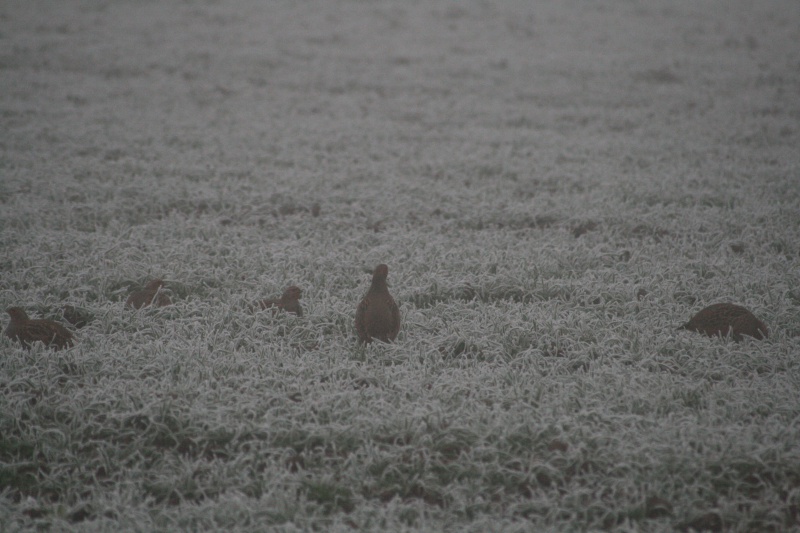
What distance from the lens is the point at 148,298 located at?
12.2ft

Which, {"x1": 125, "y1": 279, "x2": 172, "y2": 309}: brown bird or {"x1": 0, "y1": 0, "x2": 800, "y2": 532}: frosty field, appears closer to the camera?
{"x1": 0, "y1": 0, "x2": 800, "y2": 532}: frosty field

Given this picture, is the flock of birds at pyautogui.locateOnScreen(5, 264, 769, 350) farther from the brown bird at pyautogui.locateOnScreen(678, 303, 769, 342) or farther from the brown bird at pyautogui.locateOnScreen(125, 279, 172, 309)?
the brown bird at pyautogui.locateOnScreen(125, 279, 172, 309)

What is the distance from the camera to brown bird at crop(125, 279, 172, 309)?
370 cm

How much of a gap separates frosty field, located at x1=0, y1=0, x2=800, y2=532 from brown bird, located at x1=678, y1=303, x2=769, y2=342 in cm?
10

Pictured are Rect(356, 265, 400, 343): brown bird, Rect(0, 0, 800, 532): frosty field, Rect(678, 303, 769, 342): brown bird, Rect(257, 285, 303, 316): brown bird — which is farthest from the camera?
Rect(257, 285, 303, 316): brown bird

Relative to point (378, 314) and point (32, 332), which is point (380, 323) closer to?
point (378, 314)

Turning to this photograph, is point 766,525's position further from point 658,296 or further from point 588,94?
point 588,94

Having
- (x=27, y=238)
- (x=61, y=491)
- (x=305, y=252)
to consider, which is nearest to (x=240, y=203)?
(x=305, y=252)

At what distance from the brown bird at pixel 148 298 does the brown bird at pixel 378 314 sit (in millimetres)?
1364

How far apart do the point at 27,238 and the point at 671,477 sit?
4802mm

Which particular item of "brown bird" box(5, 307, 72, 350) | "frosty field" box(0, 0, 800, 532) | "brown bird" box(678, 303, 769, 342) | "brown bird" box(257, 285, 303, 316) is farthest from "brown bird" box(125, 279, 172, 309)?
"brown bird" box(678, 303, 769, 342)

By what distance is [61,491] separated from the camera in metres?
2.41

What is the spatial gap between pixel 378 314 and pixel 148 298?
1579 mm

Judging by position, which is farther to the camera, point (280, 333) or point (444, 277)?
point (444, 277)
